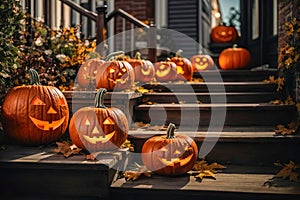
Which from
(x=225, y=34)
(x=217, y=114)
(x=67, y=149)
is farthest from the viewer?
(x=225, y=34)

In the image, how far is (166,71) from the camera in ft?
11.9

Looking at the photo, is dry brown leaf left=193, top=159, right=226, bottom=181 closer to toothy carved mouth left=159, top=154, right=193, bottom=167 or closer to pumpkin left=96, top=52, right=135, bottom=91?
toothy carved mouth left=159, top=154, right=193, bottom=167

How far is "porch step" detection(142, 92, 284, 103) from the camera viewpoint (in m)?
3.18

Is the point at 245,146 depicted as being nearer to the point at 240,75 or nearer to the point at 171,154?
the point at 171,154

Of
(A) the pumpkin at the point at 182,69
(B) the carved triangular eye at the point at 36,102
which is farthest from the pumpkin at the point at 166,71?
(B) the carved triangular eye at the point at 36,102

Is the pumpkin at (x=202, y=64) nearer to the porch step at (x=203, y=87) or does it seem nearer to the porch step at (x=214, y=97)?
the porch step at (x=203, y=87)

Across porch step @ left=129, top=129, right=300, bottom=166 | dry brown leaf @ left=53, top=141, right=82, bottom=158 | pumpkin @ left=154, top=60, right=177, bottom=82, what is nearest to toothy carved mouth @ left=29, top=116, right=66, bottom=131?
dry brown leaf @ left=53, top=141, right=82, bottom=158

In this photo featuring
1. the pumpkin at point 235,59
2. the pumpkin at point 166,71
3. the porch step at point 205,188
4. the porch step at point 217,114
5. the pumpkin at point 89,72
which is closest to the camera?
the porch step at point 205,188

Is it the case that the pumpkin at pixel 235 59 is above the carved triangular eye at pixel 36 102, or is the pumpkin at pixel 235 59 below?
above

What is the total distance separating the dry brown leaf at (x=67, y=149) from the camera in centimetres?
213

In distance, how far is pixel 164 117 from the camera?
2.93 m

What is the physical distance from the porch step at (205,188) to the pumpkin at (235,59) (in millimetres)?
2670

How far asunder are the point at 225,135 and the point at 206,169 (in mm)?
316

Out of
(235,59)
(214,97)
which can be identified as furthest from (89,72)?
(235,59)
